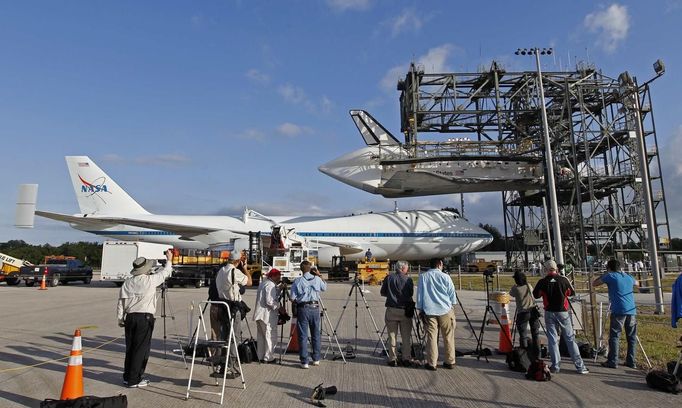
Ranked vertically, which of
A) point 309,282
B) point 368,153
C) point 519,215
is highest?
point 368,153

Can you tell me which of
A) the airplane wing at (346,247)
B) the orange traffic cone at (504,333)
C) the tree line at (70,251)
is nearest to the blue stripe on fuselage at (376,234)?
the airplane wing at (346,247)

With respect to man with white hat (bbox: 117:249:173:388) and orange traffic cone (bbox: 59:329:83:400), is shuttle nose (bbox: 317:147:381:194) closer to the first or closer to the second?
man with white hat (bbox: 117:249:173:388)

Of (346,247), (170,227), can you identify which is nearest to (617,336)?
(346,247)

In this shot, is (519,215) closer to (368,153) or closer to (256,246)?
(368,153)

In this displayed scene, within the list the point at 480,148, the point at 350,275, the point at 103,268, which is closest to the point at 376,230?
the point at 350,275

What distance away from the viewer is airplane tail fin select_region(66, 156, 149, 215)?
3500 centimetres

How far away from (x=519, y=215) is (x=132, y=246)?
34941mm

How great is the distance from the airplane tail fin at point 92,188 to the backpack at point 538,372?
35797 mm

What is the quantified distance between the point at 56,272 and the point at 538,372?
2925 cm

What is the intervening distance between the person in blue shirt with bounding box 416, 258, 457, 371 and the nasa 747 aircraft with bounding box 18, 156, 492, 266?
2642 cm

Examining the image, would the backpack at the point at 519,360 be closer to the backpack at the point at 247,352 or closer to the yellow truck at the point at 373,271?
the backpack at the point at 247,352

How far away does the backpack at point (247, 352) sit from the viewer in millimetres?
7473

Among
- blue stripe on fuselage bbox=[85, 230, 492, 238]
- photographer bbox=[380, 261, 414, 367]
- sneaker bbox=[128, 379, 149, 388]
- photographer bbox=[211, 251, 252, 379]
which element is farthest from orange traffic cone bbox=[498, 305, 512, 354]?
blue stripe on fuselage bbox=[85, 230, 492, 238]

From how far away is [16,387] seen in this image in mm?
6070
